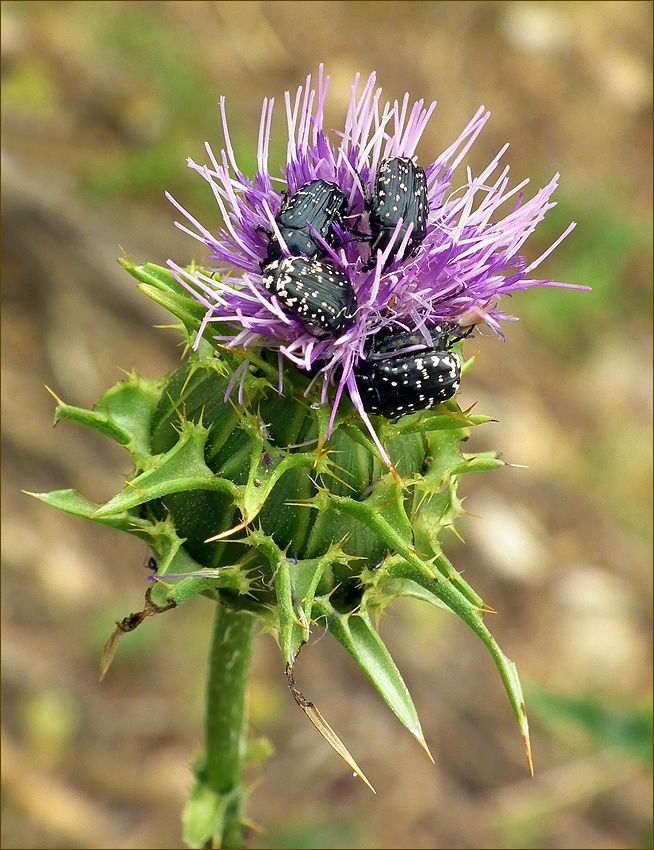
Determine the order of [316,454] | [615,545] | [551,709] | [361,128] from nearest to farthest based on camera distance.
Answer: [316,454] → [361,128] → [551,709] → [615,545]

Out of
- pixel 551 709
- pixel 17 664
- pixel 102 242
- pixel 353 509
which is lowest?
pixel 17 664

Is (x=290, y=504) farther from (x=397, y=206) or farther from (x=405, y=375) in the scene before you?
(x=397, y=206)

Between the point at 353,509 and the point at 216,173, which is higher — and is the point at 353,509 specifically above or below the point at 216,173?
below

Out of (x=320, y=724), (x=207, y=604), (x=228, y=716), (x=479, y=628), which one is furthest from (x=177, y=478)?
(x=207, y=604)

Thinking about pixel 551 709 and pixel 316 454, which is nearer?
pixel 316 454

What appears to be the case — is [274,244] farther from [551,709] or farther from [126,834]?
[126,834]

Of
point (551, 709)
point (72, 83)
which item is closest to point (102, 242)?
point (72, 83)

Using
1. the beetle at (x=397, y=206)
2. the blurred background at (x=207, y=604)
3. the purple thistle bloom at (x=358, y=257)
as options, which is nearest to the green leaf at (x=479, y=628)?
the purple thistle bloom at (x=358, y=257)

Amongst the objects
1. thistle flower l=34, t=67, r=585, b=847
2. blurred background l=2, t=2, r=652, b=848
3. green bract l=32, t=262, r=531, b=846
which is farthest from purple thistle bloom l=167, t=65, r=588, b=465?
blurred background l=2, t=2, r=652, b=848
